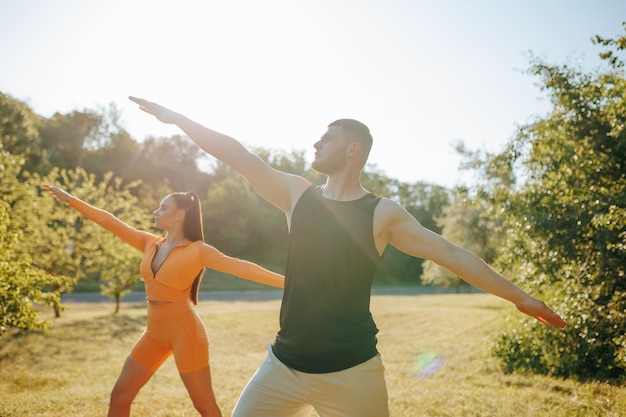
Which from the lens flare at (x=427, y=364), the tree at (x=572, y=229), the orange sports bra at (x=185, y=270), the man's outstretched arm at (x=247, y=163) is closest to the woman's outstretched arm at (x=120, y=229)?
the orange sports bra at (x=185, y=270)

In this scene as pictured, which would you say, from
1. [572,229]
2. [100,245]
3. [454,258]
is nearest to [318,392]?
[454,258]

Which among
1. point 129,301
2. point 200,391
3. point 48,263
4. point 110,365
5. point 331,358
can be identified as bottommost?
point 129,301

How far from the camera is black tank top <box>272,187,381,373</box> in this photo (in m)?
2.56

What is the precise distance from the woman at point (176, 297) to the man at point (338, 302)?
5.65 feet

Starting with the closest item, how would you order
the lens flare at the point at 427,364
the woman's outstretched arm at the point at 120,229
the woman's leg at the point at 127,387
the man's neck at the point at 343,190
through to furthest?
the man's neck at the point at 343,190, the woman's leg at the point at 127,387, the woman's outstretched arm at the point at 120,229, the lens flare at the point at 427,364

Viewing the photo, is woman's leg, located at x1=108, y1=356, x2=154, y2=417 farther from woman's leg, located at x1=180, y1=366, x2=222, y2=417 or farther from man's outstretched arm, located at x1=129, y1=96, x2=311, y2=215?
man's outstretched arm, located at x1=129, y1=96, x2=311, y2=215

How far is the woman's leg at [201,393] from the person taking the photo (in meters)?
4.18

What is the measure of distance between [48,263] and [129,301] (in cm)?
1138

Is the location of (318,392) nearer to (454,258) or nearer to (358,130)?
(454,258)

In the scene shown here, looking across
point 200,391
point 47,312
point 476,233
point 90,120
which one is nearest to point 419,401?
point 200,391

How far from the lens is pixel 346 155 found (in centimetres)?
288

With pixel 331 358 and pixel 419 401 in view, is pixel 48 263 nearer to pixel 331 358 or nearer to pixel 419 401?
pixel 419 401

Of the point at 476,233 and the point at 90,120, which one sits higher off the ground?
the point at 90,120

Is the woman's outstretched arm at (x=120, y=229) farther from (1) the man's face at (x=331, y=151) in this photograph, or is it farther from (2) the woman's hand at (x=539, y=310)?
(2) the woman's hand at (x=539, y=310)
